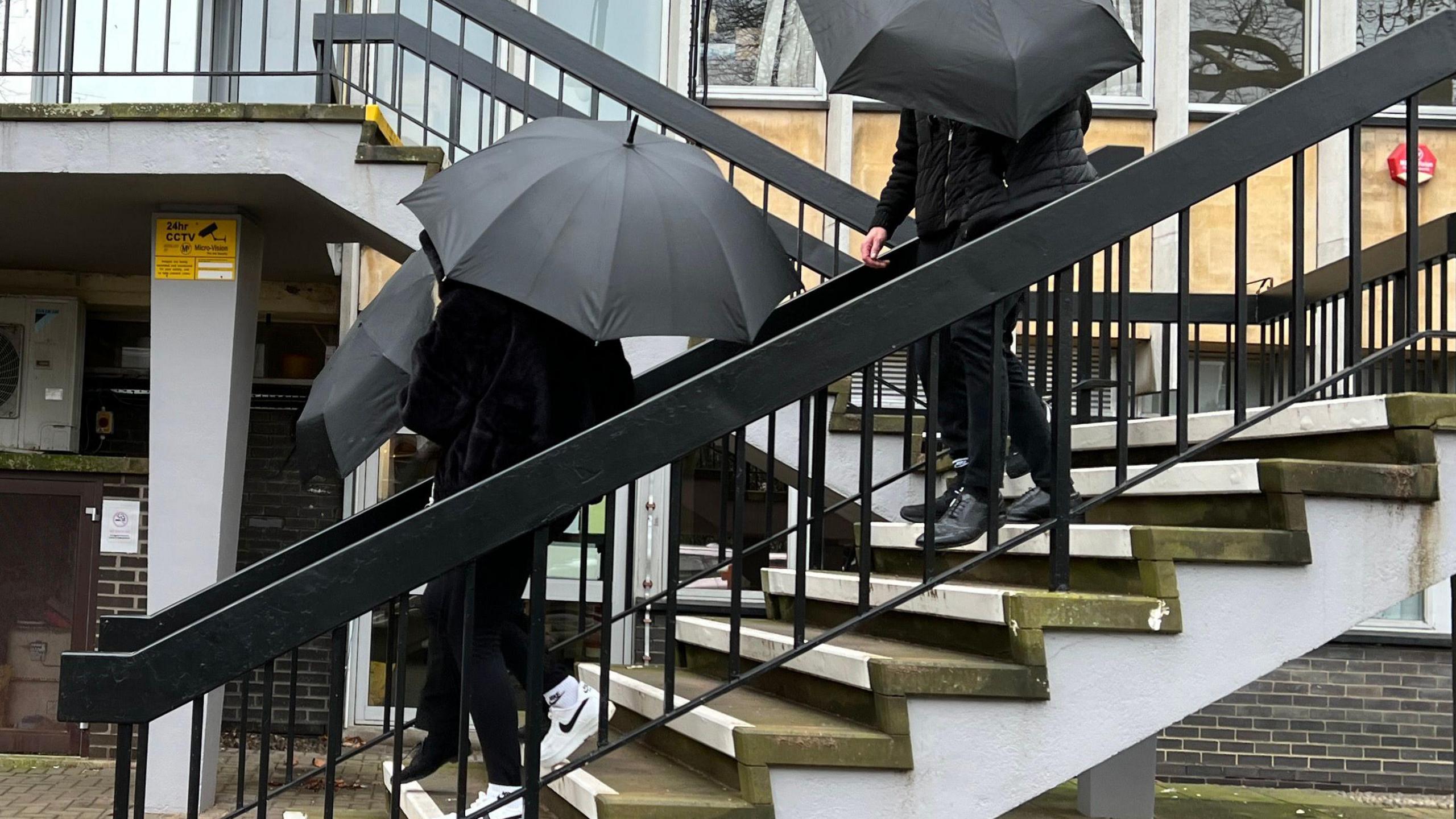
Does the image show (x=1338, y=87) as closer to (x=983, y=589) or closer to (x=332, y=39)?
(x=983, y=589)

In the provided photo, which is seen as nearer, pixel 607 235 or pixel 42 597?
pixel 607 235

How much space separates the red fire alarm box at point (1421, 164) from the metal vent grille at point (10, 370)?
9132 millimetres

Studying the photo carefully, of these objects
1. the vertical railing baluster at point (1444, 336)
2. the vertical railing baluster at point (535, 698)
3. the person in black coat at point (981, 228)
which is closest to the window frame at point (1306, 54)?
the vertical railing baluster at point (1444, 336)

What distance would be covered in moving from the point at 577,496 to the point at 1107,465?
222 centimetres

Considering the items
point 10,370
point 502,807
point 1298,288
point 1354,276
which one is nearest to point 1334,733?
point 1354,276

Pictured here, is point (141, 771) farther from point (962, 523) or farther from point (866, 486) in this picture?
point (962, 523)

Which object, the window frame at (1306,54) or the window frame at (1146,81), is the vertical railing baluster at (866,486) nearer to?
the window frame at (1146,81)

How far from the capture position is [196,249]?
702 centimetres

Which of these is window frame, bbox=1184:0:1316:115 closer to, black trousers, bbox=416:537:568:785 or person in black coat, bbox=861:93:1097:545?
person in black coat, bbox=861:93:1097:545

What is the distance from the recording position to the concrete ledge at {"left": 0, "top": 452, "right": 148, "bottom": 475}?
26.7 feet

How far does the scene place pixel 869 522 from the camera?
3.15 meters

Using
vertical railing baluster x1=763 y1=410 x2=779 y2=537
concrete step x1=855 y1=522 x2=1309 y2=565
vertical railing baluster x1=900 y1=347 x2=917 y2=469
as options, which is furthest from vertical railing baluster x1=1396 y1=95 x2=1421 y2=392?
vertical railing baluster x1=763 y1=410 x2=779 y2=537

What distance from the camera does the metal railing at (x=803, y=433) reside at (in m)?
2.86

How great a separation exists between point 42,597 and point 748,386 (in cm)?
673
